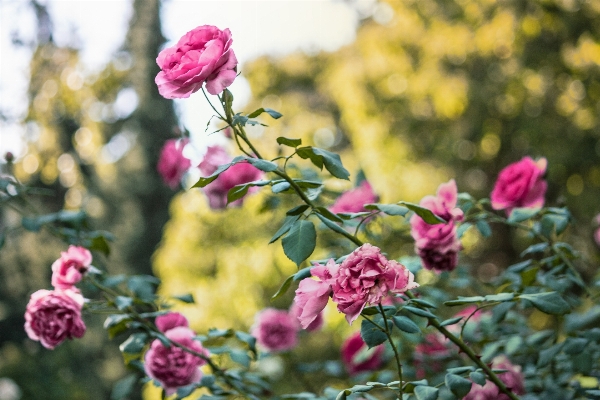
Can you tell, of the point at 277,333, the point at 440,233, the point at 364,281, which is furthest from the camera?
the point at 277,333

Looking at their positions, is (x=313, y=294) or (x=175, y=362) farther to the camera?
(x=175, y=362)

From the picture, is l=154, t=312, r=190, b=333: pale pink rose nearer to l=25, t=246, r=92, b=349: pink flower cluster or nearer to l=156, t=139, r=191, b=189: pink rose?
l=25, t=246, r=92, b=349: pink flower cluster

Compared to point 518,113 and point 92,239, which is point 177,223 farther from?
point 92,239

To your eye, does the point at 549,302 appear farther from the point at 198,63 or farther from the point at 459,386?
the point at 198,63

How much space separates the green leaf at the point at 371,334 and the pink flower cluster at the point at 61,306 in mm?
558

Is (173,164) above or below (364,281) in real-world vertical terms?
below

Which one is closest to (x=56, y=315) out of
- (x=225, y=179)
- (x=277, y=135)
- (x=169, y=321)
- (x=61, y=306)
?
(x=61, y=306)

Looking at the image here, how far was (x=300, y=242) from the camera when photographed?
0.80 metres

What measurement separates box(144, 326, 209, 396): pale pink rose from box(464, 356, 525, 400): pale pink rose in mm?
492

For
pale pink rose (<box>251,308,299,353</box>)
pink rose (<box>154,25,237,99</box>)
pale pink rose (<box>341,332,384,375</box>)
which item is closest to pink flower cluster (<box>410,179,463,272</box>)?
pink rose (<box>154,25,237,99</box>)

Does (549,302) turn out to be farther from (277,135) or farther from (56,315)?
(277,135)

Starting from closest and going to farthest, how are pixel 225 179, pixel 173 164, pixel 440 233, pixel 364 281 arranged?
pixel 364 281, pixel 440 233, pixel 225 179, pixel 173 164

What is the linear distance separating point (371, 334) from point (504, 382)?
451 mm

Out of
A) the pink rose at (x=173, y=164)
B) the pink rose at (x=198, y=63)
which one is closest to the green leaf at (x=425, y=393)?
the pink rose at (x=198, y=63)
